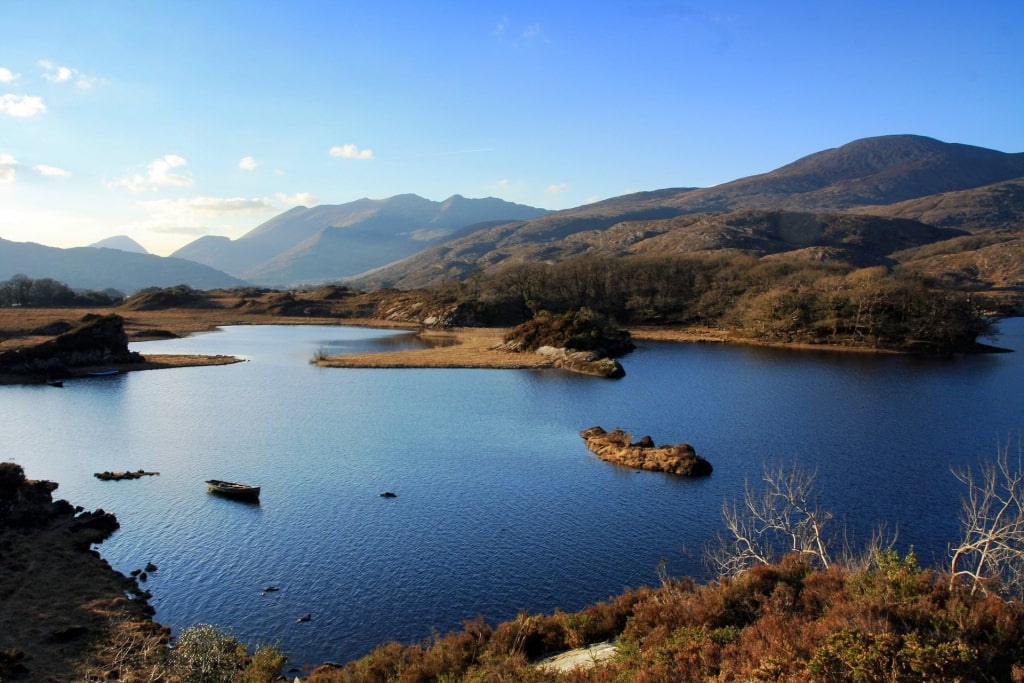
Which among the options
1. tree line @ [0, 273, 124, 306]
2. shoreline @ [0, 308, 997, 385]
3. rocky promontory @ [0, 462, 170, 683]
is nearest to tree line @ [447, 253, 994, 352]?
shoreline @ [0, 308, 997, 385]

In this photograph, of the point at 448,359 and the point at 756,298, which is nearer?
the point at 448,359

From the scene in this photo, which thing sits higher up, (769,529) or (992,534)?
(992,534)

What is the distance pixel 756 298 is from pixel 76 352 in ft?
324

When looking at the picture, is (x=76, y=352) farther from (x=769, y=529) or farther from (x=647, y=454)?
(x=769, y=529)

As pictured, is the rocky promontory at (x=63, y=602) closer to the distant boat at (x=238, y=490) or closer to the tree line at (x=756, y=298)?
the distant boat at (x=238, y=490)

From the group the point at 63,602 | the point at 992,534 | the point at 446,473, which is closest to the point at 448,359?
the point at 446,473

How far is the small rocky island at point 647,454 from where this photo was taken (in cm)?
3638

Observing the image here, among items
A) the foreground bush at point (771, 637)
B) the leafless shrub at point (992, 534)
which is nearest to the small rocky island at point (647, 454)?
the leafless shrub at point (992, 534)

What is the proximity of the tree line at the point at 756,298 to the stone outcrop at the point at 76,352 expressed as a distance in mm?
69015

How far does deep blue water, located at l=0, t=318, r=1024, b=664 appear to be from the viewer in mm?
23703

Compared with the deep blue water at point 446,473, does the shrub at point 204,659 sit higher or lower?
higher

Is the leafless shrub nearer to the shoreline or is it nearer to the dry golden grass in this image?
the shoreline

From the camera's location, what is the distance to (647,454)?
38969 millimetres

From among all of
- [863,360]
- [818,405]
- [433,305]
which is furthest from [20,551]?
[433,305]
